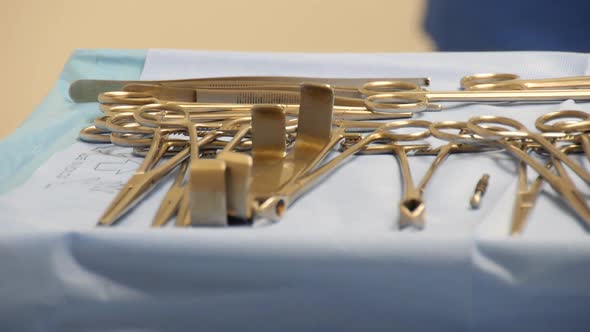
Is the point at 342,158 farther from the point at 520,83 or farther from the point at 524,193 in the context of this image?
the point at 520,83

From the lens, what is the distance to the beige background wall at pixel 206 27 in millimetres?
1779

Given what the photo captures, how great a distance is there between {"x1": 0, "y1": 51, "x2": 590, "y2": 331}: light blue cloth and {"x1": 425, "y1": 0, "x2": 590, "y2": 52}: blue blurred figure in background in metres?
1.27

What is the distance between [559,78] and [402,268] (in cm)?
58

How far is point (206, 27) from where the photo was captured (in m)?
1.83

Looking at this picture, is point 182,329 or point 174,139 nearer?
point 182,329

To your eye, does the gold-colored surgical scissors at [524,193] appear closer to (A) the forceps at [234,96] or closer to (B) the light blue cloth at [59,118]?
(A) the forceps at [234,96]

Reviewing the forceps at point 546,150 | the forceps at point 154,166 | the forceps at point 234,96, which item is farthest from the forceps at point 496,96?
the forceps at point 154,166

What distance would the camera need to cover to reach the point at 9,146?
0.84m

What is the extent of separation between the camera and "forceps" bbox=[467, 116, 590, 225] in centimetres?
60

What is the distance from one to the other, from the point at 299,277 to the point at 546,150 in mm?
316

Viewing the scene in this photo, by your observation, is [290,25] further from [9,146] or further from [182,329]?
[182,329]

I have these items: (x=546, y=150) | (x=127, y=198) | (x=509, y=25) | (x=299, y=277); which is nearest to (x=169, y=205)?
(x=127, y=198)

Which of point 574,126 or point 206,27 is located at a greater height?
point 574,126

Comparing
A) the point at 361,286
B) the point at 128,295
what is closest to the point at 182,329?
the point at 128,295
